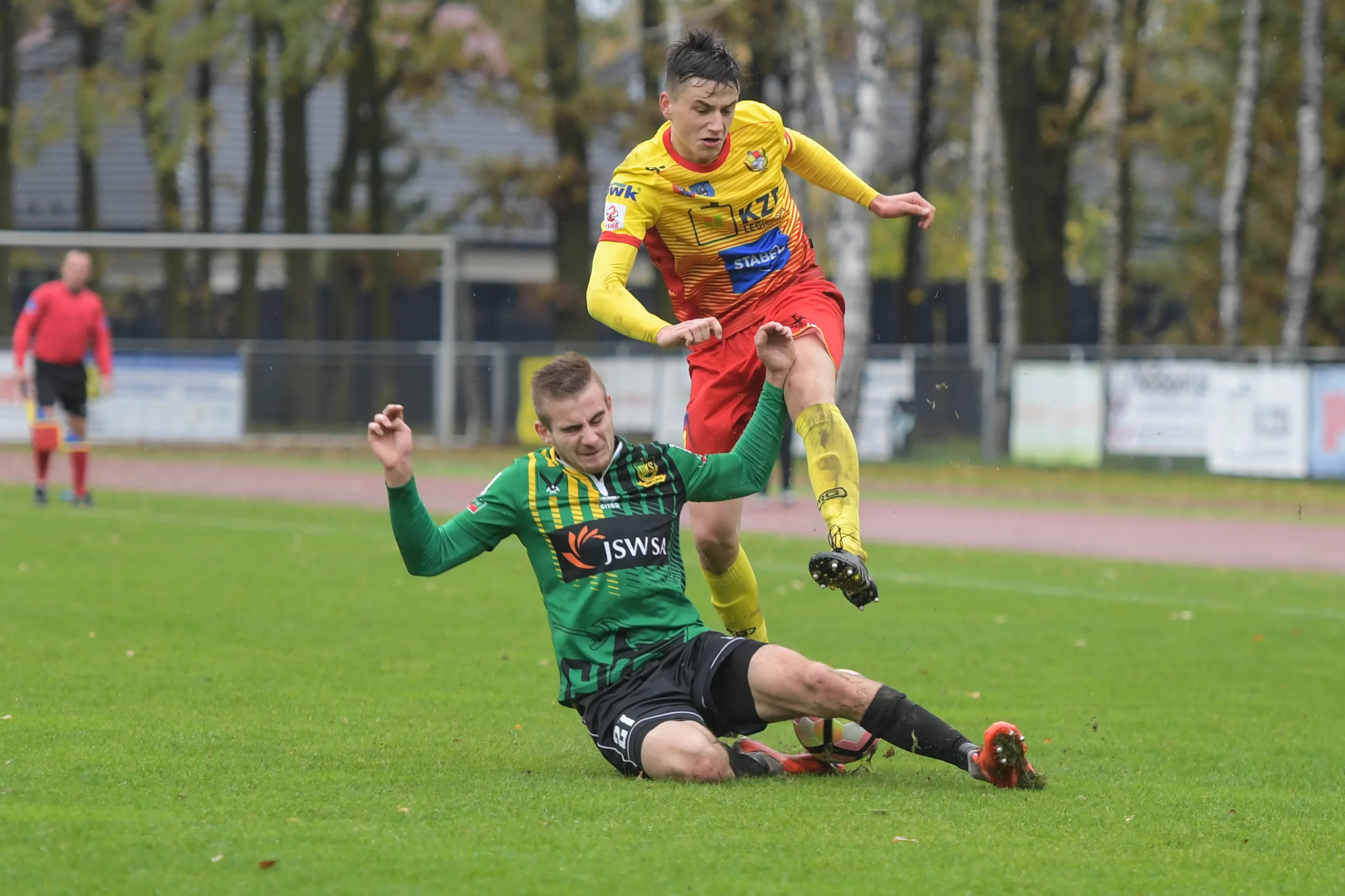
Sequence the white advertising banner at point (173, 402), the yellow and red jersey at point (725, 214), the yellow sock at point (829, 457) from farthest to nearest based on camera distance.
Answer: the white advertising banner at point (173, 402), the yellow and red jersey at point (725, 214), the yellow sock at point (829, 457)

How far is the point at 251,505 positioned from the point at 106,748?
1284 cm

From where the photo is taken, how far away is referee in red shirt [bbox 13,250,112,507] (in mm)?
16625

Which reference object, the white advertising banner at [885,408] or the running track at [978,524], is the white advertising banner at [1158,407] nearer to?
the white advertising banner at [885,408]

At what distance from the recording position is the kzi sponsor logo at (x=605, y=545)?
18.9ft

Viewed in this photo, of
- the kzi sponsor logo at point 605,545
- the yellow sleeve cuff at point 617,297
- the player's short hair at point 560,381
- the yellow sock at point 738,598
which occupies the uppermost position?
the yellow sleeve cuff at point 617,297

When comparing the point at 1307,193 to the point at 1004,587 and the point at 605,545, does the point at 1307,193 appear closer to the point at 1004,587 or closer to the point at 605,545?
the point at 1004,587

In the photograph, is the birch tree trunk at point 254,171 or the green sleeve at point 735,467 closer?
the green sleeve at point 735,467

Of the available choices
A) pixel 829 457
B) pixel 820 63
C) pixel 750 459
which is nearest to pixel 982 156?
pixel 820 63

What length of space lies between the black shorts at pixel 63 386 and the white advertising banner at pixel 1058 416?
1382cm

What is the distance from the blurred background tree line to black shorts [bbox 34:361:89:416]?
1184 centimetres

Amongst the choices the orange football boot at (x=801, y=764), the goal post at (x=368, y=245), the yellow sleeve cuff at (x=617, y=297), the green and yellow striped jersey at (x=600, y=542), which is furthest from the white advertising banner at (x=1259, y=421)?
the green and yellow striped jersey at (x=600, y=542)

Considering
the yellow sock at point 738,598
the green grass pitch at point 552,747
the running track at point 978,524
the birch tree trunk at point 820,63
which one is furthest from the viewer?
the birch tree trunk at point 820,63

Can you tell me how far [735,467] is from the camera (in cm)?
590

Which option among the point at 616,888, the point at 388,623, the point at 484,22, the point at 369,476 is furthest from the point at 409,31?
the point at 616,888
